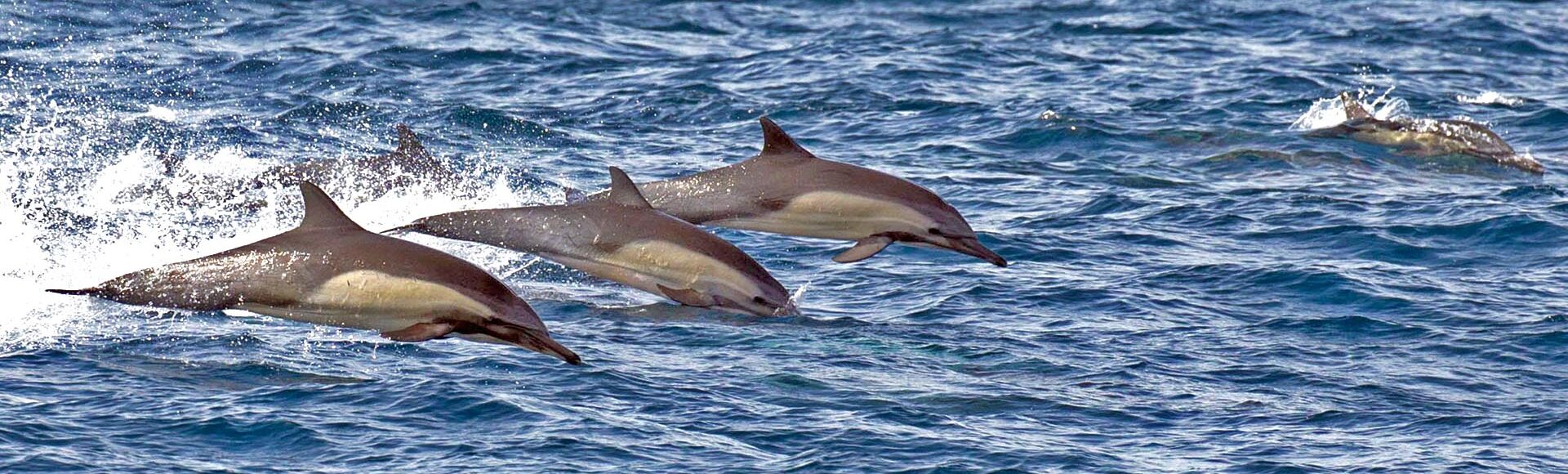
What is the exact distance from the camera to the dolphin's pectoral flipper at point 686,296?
35.1 ft

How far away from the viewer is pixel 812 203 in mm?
11703

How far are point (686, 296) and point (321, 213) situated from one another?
2.03 m

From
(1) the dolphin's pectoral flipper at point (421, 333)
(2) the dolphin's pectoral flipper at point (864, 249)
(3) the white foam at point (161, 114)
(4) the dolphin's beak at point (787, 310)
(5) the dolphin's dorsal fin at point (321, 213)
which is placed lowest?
(4) the dolphin's beak at point (787, 310)

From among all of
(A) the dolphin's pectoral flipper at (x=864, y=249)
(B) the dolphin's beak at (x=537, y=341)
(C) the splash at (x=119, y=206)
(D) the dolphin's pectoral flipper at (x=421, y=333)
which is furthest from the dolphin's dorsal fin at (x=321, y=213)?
(A) the dolphin's pectoral flipper at (x=864, y=249)

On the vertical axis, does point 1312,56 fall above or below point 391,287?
below

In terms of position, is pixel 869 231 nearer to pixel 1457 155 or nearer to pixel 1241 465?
pixel 1241 465

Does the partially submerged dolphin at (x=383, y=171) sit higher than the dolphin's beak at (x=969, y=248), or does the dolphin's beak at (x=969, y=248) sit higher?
the partially submerged dolphin at (x=383, y=171)

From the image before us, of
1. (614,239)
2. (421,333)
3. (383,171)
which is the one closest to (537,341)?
(421,333)

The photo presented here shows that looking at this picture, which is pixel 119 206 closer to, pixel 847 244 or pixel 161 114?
pixel 161 114

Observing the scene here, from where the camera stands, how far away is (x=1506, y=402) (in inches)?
444

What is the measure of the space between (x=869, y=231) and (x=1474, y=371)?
3.72 meters

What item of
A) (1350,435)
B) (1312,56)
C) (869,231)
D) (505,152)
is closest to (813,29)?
(1312,56)

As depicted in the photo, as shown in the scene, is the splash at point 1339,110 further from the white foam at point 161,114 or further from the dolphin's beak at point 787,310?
the white foam at point 161,114

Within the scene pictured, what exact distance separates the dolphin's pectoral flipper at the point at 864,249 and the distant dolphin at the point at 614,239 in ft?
2.83
